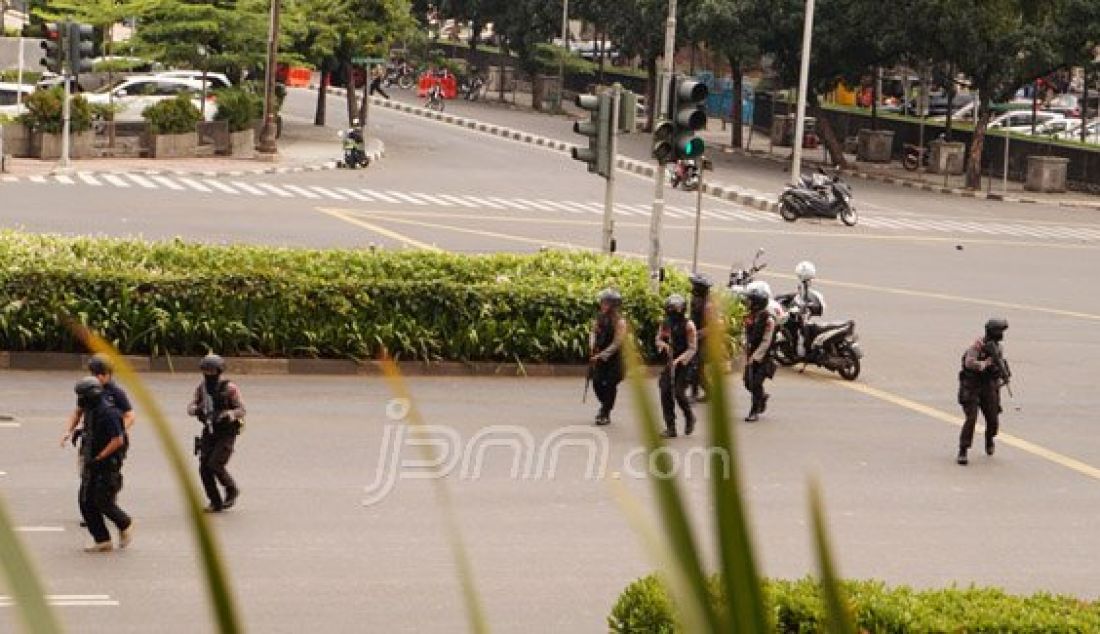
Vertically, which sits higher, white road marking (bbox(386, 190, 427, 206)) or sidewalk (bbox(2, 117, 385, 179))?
sidewalk (bbox(2, 117, 385, 179))

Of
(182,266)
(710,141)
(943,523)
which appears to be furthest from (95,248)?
(710,141)

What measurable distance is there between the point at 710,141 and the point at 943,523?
5399 centimetres

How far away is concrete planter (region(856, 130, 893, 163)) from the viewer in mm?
65375

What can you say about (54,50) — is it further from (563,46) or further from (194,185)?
(563,46)

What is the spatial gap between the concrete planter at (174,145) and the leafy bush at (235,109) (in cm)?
135

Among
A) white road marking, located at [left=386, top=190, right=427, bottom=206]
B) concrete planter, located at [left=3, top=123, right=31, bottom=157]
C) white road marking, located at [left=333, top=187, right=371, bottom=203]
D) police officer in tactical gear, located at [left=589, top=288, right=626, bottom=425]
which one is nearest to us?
police officer in tactical gear, located at [left=589, top=288, right=626, bottom=425]

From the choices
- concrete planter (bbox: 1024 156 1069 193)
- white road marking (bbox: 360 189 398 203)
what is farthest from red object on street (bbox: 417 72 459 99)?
white road marking (bbox: 360 189 398 203)

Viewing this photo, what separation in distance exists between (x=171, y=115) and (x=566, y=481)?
111 ft

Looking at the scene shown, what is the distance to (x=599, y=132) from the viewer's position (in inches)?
1046

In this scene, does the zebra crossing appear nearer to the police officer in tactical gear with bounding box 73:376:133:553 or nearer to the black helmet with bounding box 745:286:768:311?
the black helmet with bounding box 745:286:768:311

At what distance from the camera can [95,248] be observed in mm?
23391

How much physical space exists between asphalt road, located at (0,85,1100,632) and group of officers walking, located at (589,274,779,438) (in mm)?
481

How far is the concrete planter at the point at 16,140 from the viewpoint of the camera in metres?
46.1

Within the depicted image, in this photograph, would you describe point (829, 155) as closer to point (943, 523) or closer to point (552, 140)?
point (552, 140)
